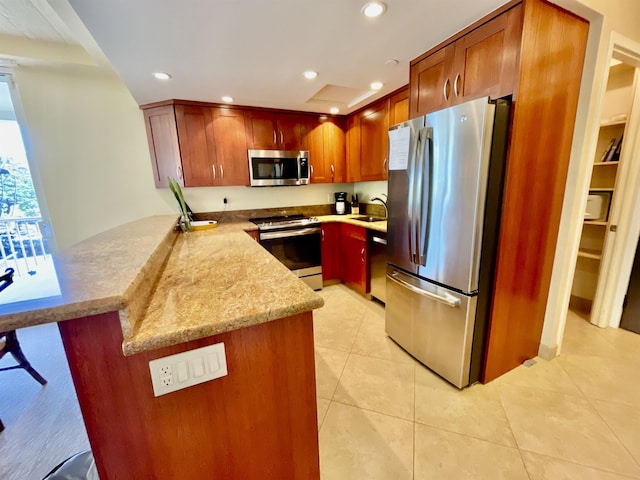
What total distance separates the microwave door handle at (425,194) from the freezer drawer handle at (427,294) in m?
0.21

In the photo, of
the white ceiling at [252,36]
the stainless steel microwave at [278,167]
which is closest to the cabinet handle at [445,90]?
the white ceiling at [252,36]

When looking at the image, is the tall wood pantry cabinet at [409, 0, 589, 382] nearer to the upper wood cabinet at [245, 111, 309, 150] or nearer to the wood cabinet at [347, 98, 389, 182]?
the wood cabinet at [347, 98, 389, 182]

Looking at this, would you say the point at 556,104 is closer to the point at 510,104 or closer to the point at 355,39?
the point at 510,104

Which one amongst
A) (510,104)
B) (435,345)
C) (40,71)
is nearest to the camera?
(510,104)

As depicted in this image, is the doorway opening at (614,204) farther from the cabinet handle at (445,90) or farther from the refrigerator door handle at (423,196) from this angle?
the refrigerator door handle at (423,196)

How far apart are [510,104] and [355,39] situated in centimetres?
98

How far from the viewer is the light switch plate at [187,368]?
725 mm

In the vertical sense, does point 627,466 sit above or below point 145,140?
below

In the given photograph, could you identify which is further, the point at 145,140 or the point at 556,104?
the point at 145,140

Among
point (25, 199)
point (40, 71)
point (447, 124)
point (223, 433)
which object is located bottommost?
point (223, 433)

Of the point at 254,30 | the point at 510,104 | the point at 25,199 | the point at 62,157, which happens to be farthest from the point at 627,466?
the point at 25,199

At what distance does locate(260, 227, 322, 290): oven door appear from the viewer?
3047 millimetres

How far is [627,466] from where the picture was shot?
1.23 meters

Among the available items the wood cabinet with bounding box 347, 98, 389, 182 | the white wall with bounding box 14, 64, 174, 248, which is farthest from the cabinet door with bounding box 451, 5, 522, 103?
the white wall with bounding box 14, 64, 174, 248
